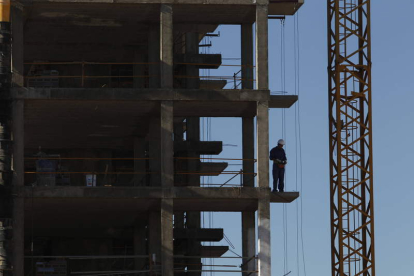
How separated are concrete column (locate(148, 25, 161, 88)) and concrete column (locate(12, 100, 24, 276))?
5.26 m

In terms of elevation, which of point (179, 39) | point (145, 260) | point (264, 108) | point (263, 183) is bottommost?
point (145, 260)

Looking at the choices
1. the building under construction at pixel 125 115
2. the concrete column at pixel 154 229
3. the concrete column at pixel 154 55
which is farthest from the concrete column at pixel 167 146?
the concrete column at pixel 154 229

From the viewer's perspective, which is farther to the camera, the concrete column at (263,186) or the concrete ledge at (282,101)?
the concrete ledge at (282,101)

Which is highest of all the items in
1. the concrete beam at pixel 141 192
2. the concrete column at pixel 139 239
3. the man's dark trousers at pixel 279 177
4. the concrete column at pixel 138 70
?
the concrete column at pixel 138 70

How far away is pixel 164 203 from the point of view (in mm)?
44312

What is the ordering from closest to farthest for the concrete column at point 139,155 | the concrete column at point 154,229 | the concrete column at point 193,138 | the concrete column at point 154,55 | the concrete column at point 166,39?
1. the concrete column at point 166,39
2. the concrete column at point 154,229
3. the concrete column at point 154,55
4. the concrete column at point 139,155
5. the concrete column at point 193,138

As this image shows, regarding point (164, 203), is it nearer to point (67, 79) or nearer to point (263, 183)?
point (263, 183)

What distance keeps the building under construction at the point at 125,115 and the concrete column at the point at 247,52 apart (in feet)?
0.17

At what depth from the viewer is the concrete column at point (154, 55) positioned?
46844 millimetres

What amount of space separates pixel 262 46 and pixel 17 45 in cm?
900

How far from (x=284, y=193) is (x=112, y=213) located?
24.4 feet

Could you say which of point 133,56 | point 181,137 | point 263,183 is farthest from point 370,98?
point 263,183

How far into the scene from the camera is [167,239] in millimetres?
43938

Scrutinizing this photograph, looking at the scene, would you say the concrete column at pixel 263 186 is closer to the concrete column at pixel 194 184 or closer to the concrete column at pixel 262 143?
the concrete column at pixel 262 143
